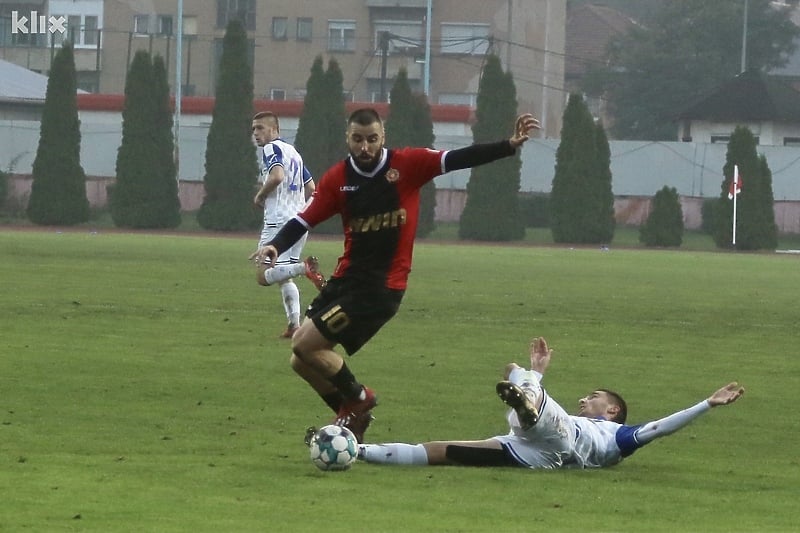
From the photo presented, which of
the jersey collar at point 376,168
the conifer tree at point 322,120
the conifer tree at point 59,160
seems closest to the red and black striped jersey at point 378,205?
the jersey collar at point 376,168

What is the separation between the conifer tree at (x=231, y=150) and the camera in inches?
2087

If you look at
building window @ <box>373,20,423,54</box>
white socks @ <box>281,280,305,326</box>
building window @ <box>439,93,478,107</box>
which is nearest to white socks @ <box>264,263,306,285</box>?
white socks @ <box>281,280,305,326</box>

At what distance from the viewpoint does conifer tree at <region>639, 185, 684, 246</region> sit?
50.2 m

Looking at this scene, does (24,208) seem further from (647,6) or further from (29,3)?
(647,6)

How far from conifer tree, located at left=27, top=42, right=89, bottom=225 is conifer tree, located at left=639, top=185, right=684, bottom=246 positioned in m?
17.1

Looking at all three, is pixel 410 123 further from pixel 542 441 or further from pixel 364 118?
pixel 542 441

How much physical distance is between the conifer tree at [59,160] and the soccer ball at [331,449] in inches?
1709

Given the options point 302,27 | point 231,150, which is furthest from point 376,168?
point 302,27

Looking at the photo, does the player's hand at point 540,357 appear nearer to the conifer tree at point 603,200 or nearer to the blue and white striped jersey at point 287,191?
the blue and white striped jersey at point 287,191

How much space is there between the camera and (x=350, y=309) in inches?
394

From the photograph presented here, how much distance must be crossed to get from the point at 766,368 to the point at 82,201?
38.5 metres

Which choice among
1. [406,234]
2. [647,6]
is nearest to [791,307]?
[406,234]

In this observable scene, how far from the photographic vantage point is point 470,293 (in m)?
24.8

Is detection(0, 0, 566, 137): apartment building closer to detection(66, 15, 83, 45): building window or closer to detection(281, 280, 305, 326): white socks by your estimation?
detection(66, 15, 83, 45): building window
